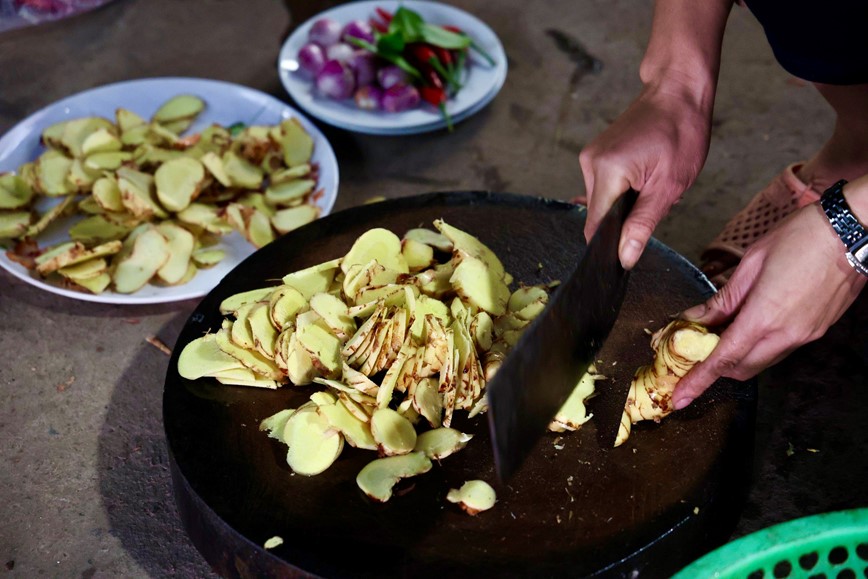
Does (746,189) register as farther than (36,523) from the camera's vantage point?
Yes

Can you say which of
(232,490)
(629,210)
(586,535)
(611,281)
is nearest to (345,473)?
(232,490)

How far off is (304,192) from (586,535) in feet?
3.78

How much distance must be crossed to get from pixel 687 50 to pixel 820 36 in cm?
24

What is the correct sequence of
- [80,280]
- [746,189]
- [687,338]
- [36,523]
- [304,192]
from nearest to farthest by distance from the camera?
[687,338]
[36,523]
[80,280]
[304,192]
[746,189]

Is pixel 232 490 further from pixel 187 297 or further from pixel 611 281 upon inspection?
pixel 187 297

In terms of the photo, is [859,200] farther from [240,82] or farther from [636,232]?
[240,82]

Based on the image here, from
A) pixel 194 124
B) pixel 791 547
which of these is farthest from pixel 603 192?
pixel 194 124

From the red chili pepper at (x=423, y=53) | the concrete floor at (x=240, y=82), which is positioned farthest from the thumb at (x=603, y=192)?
the red chili pepper at (x=423, y=53)

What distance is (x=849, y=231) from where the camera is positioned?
116cm

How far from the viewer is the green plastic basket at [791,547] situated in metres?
1.02

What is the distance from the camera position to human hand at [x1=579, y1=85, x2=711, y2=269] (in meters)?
1.26

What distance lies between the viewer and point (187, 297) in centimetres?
179

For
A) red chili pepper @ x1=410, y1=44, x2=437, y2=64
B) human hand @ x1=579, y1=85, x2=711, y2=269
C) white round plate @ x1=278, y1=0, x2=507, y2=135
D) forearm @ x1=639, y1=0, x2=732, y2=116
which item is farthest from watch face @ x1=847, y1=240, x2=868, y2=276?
red chili pepper @ x1=410, y1=44, x2=437, y2=64

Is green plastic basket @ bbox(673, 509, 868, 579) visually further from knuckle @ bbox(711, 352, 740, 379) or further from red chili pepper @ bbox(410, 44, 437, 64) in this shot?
red chili pepper @ bbox(410, 44, 437, 64)
